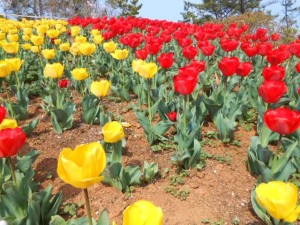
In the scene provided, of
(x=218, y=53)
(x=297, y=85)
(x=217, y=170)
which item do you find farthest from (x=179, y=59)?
(x=217, y=170)

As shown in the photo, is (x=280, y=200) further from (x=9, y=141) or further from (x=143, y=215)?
(x=9, y=141)

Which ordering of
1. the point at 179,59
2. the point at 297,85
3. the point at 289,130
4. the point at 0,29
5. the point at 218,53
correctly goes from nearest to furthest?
the point at 289,130 → the point at 297,85 → the point at 179,59 → the point at 218,53 → the point at 0,29

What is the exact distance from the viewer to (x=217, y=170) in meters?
3.13

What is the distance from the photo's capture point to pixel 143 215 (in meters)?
1.22

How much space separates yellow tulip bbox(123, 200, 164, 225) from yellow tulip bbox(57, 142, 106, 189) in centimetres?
22

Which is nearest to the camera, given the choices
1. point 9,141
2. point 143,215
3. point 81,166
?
point 143,215

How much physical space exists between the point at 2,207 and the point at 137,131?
186cm

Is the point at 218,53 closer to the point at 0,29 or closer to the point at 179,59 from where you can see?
the point at 179,59

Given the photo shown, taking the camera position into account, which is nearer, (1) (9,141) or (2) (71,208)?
(1) (9,141)

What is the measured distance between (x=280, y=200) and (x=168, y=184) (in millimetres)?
1557

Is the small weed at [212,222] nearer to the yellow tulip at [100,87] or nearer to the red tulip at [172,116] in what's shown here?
the red tulip at [172,116]

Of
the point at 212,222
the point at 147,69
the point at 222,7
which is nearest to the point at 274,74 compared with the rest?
the point at 147,69

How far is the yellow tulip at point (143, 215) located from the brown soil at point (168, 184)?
4.44 ft

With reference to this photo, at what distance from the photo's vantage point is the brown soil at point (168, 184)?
8.59 ft
